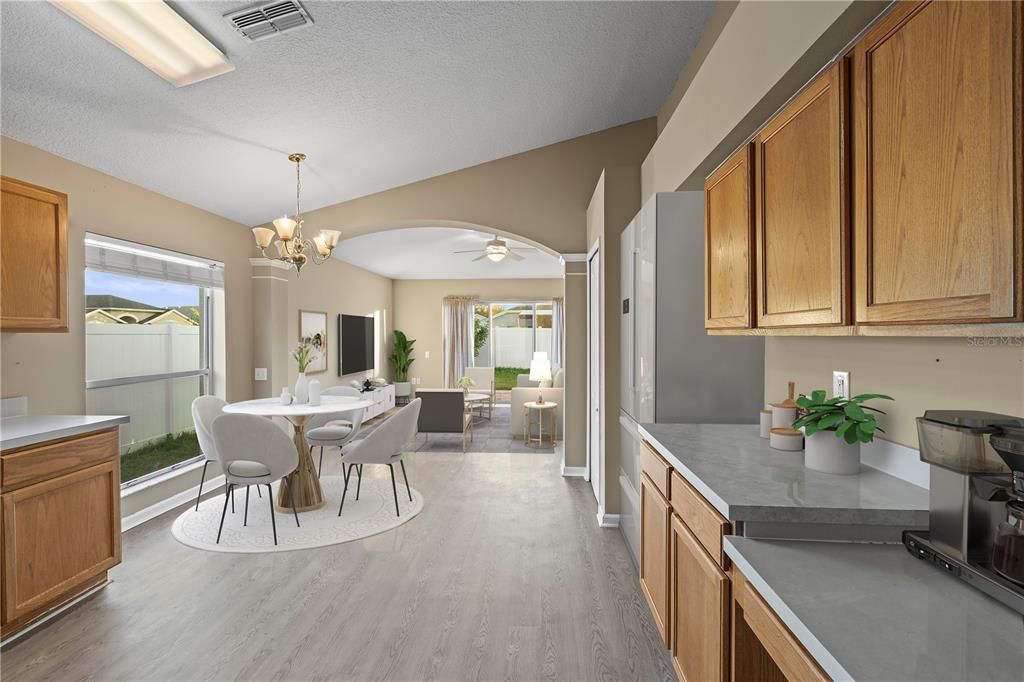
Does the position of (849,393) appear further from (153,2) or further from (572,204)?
(572,204)

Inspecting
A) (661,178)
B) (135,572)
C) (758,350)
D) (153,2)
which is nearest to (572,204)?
(661,178)

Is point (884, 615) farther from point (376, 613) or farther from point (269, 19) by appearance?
point (269, 19)

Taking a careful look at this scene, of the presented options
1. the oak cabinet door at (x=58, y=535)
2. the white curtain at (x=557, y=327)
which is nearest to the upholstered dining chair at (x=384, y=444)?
the oak cabinet door at (x=58, y=535)

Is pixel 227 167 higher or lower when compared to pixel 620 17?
lower

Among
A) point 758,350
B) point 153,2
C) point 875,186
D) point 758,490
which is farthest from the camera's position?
point 758,350

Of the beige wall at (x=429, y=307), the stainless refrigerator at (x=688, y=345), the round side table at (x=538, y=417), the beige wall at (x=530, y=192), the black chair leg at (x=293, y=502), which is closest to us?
the stainless refrigerator at (x=688, y=345)

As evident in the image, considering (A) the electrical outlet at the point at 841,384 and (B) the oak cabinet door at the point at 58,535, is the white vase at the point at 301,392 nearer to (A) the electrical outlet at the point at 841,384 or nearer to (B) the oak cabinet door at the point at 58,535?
(B) the oak cabinet door at the point at 58,535

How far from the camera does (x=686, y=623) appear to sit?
5.96 feet

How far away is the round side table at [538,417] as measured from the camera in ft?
21.8

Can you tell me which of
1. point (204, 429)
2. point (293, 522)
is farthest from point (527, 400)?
point (204, 429)

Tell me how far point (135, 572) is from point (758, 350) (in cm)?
369

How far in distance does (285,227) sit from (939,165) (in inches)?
145

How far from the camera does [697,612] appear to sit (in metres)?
1.69

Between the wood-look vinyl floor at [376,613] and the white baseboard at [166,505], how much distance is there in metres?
0.09
